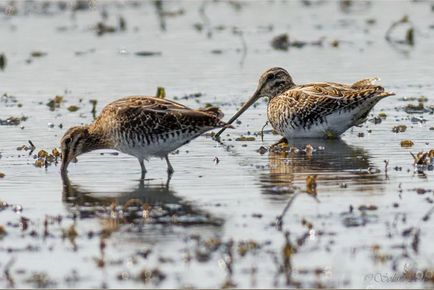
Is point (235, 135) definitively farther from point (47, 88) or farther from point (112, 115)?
point (47, 88)

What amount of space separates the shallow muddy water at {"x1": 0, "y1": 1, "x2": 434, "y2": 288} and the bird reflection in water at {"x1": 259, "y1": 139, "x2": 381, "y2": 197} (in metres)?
0.03

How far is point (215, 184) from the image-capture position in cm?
1368

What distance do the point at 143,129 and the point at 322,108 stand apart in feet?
10.8

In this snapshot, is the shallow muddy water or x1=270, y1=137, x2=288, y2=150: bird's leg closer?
the shallow muddy water

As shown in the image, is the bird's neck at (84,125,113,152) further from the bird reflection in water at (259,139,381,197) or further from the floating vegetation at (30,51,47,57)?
the floating vegetation at (30,51,47,57)

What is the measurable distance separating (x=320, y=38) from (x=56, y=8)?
912 cm

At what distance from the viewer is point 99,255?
10.5 meters

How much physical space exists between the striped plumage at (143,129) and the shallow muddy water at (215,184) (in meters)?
0.32

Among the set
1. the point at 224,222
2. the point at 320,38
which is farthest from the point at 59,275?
the point at 320,38

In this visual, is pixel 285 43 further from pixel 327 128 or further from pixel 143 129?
pixel 143 129

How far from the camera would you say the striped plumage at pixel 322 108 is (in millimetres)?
16453

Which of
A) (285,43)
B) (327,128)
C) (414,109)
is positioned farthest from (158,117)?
(285,43)

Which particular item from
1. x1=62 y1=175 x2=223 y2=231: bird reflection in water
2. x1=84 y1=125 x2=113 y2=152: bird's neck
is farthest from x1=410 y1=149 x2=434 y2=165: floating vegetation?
x1=84 y1=125 x2=113 y2=152: bird's neck

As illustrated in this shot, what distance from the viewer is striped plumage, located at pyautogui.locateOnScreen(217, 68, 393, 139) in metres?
16.5
